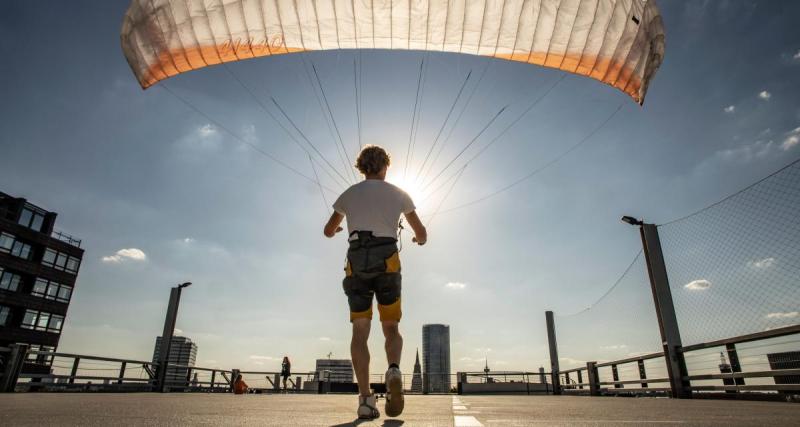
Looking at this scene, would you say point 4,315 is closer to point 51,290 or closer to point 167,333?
point 51,290

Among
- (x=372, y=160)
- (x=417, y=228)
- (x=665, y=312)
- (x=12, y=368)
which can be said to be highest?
(x=372, y=160)

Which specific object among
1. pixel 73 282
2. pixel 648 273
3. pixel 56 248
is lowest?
pixel 648 273

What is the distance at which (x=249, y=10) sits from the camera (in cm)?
662

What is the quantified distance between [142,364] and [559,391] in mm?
13225

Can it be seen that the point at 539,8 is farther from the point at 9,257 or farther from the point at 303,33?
the point at 9,257

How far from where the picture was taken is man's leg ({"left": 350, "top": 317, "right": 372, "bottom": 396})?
8.99 feet

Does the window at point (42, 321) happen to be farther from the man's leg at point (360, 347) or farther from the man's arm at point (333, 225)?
the man's leg at point (360, 347)

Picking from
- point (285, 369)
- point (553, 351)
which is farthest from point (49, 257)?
point (553, 351)

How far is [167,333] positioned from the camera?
591 inches

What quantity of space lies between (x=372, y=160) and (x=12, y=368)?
32.3ft

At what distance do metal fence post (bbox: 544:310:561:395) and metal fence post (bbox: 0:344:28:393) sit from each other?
1452cm

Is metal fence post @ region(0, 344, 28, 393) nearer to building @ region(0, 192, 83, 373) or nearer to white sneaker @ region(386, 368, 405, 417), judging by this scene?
white sneaker @ region(386, 368, 405, 417)

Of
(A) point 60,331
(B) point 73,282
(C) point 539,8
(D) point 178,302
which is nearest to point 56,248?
(B) point 73,282

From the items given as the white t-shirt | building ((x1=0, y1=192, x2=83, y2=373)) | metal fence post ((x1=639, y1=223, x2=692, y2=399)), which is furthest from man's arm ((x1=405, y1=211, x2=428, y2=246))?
building ((x1=0, y1=192, x2=83, y2=373))
